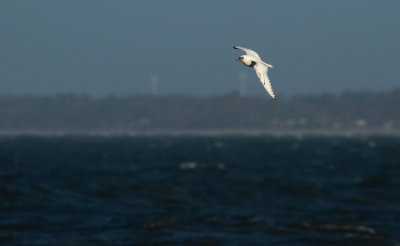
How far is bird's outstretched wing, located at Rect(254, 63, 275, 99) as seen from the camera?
36.2 feet

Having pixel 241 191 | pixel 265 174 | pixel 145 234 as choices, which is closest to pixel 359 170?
pixel 265 174

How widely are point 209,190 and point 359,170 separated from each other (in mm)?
20379

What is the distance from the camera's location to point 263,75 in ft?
36.9

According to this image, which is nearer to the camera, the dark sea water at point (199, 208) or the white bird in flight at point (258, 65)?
the white bird in flight at point (258, 65)

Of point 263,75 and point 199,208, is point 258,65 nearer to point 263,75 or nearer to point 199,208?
point 263,75

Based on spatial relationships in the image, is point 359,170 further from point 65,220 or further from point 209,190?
point 65,220

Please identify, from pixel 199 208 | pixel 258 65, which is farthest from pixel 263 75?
pixel 199 208

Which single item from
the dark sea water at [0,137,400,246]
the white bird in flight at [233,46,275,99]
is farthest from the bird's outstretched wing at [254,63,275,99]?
the dark sea water at [0,137,400,246]

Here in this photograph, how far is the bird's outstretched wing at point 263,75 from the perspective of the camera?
11.0 metres

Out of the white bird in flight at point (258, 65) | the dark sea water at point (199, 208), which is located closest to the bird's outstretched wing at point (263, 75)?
the white bird in flight at point (258, 65)

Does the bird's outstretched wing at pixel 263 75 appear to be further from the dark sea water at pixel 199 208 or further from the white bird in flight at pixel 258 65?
the dark sea water at pixel 199 208

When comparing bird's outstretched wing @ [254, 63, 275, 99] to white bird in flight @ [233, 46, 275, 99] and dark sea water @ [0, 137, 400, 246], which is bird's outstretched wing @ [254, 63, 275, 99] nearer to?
white bird in flight @ [233, 46, 275, 99]

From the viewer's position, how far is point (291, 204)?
35.2m

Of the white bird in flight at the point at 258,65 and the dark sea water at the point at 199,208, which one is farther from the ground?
the white bird in flight at the point at 258,65
